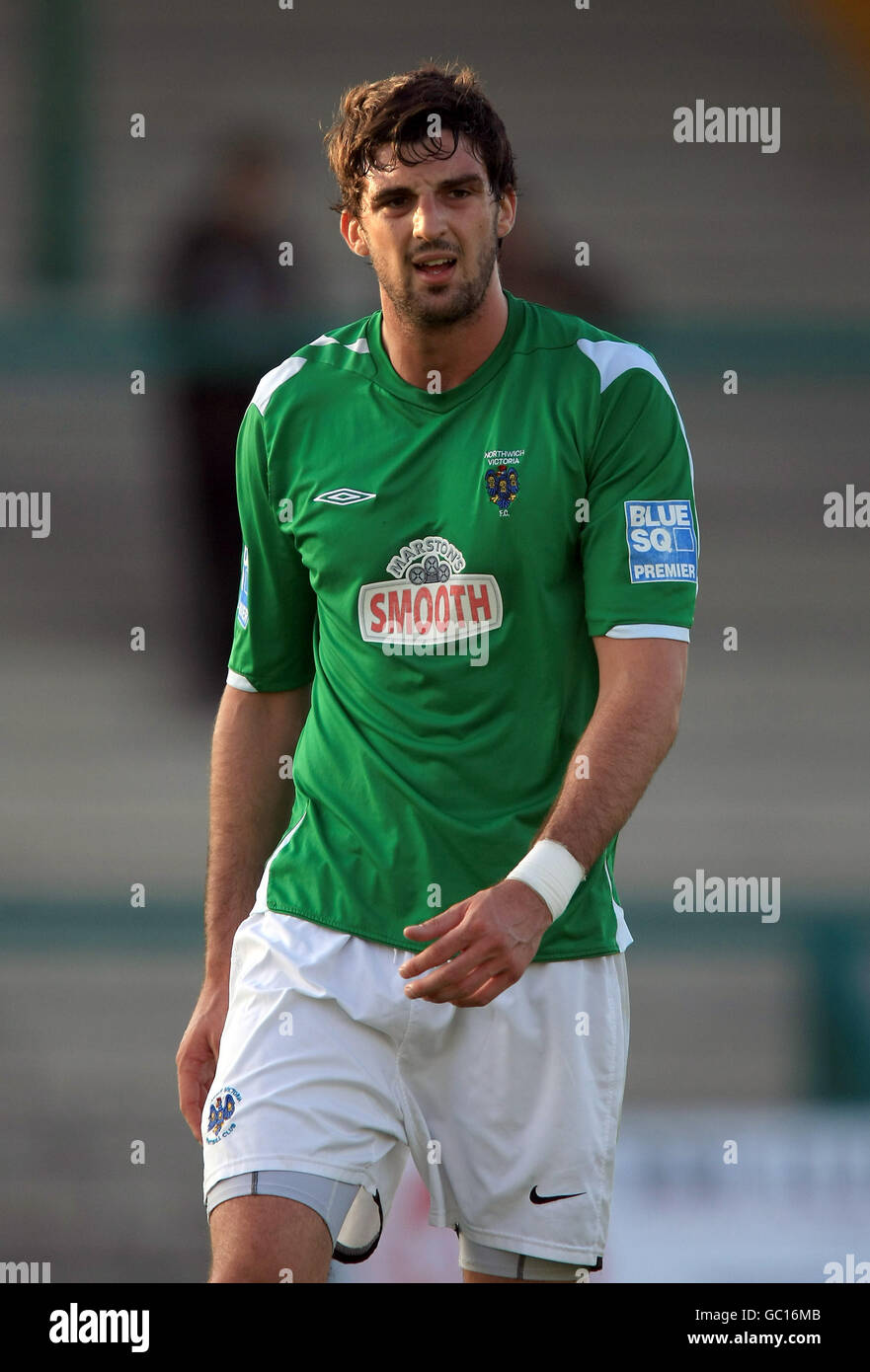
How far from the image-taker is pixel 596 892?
264cm

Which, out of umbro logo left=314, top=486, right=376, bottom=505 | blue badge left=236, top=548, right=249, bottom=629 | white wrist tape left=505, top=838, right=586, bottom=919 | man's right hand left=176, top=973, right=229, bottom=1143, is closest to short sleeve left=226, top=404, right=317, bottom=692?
blue badge left=236, top=548, right=249, bottom=629

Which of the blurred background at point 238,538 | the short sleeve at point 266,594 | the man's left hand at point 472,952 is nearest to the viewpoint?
the man's left hand at point 472,952

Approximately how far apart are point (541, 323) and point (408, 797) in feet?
2.41

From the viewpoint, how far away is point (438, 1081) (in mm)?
2570

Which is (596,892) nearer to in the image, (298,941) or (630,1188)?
(298,941)

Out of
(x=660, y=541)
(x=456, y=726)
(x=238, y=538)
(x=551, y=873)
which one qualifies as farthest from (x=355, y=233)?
(x=238, y=538)

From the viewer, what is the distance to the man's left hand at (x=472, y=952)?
7.26ft

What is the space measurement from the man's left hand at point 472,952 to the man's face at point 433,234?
2.96ft

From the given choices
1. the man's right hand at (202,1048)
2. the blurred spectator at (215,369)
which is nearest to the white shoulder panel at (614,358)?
the man's right hand at (202,1048)

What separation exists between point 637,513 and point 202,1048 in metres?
1.00

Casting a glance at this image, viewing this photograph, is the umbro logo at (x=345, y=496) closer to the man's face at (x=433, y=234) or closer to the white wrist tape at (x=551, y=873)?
the man's face at (x=433, y=234)

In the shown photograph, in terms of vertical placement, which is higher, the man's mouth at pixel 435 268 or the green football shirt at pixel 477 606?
the man's mouth at pixel 435 268

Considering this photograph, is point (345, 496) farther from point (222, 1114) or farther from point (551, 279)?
point (551, 279)

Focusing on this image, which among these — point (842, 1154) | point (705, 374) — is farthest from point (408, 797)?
point (705, 374)
